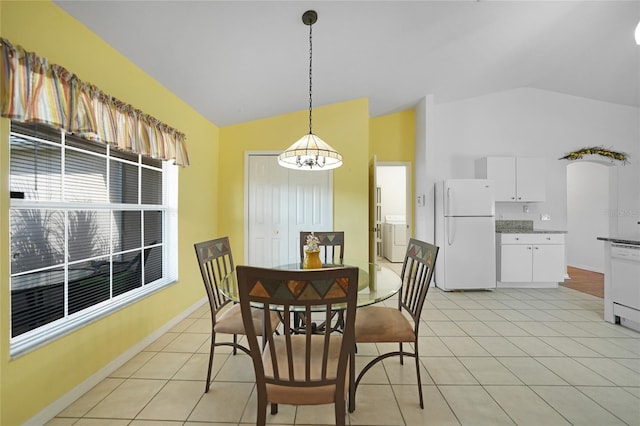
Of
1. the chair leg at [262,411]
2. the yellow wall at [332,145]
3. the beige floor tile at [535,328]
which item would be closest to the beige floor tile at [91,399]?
the chair leg at [262,411]

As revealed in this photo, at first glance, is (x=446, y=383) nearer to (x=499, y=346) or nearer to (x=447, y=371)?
(x=447, y=371)

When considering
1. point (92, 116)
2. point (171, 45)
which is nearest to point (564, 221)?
point (171, 45)

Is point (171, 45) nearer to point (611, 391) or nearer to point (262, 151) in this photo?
point (262, 151)

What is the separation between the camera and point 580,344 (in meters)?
2.56

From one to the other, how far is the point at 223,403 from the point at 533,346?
2619mm

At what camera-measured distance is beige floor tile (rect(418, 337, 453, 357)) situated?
240 centimetres

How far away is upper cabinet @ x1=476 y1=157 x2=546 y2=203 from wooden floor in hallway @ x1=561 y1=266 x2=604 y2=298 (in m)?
1.48

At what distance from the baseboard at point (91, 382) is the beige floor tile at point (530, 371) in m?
2.97

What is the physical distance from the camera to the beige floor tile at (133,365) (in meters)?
2.07

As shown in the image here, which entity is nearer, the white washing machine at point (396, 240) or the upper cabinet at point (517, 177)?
the upper cabinet at point (517, 177)

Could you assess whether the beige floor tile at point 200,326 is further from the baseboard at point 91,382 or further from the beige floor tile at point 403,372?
the beige floor tile at point 403,372

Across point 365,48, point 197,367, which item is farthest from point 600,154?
point 197,367

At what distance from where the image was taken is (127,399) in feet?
5.92

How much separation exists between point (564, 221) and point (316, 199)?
4.22m
